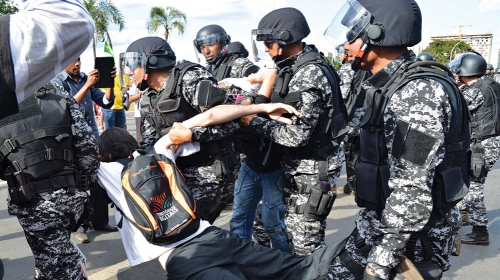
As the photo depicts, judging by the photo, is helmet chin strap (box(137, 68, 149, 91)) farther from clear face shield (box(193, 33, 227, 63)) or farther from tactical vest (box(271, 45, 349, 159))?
clear face shield (box(193, 33, 227, 63))

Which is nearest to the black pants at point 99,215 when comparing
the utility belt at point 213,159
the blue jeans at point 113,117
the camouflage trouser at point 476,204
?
the utility belt at point 213,159

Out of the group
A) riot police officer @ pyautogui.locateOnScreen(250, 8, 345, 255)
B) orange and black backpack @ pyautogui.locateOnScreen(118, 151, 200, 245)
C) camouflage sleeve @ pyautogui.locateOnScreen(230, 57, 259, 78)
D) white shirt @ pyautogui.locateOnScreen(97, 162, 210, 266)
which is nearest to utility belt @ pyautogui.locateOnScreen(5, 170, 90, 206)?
white shirt @ pyautogui.locateOnScreen(97, 162, 210, 266)

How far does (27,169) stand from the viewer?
104 inches

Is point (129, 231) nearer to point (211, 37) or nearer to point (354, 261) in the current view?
point (354, 261)

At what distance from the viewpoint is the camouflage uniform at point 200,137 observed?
2891mm

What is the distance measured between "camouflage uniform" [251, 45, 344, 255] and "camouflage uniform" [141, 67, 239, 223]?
324 millimetres

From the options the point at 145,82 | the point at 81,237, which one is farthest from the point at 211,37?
the point at 81,237

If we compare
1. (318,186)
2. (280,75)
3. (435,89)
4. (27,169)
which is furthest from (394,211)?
→ (27,169)

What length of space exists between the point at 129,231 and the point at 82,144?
0.73 metres

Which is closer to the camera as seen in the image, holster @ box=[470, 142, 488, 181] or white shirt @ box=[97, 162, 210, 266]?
white shirt @ box=[97, 162, 210, 266]

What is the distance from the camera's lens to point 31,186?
8.70 ft

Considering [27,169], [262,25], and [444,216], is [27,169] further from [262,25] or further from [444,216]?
[444,216]

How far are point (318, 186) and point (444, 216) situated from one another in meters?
1.01

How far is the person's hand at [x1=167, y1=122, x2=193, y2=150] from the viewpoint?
2.78 m
